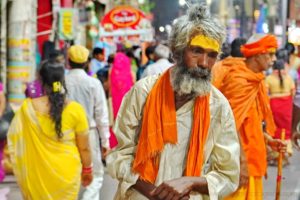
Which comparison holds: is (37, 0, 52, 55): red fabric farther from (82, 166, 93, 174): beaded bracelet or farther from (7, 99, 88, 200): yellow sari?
(7, 99, 88, 200): yellow sari

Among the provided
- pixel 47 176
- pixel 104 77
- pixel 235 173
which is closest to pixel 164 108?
pixel 235 173

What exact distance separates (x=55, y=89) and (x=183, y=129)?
2.77 m

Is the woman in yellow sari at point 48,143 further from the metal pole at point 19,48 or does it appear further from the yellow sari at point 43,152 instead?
the metal pole at point 19,48

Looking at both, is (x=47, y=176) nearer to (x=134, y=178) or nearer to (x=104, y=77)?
(x=134, y=178)

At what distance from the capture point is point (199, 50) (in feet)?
13.3

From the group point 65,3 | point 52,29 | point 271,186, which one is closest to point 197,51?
point 271,186

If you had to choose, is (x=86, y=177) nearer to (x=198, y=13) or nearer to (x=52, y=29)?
(x=198, y=13)

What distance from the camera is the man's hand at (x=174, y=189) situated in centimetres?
386

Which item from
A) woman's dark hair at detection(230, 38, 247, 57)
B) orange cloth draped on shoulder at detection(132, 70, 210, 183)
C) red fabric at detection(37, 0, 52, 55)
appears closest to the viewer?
orange cloth draped on shoulder at detection(132, 70, 210, 183)

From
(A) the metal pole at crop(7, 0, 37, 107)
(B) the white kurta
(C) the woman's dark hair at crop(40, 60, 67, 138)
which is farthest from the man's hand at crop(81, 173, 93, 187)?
(A) the metal pole at crop(7, 0, 37, 107)

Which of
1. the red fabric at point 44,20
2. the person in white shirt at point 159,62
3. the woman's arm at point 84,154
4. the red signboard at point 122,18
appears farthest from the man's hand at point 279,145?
the red signboard at point 122,18

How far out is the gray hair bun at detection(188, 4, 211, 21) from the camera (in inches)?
163

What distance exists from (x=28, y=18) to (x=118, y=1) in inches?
1156

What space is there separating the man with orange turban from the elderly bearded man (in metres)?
2.53
